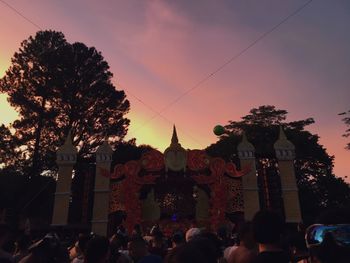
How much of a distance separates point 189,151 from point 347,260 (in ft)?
50.5

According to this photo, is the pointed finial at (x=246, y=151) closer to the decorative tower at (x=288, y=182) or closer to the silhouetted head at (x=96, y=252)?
the decorative tower at (x=288, y=182)

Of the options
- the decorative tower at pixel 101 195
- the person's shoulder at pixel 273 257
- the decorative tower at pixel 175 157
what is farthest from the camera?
the decorative tower at pixel 175 157

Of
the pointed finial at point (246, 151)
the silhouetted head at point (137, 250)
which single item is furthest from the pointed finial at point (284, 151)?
the silhouetted head at point (137, 250)

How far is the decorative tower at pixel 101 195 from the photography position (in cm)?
1647

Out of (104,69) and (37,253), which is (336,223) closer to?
(37,253)

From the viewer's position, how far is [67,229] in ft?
57.6

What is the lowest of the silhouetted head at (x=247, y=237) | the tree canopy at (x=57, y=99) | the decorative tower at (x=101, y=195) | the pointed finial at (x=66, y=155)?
Result: the silhouetted head at (x=247, y=237)

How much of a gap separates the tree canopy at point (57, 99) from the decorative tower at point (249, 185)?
15.4 meters

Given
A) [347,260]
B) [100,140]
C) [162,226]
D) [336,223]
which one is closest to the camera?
[347,260]

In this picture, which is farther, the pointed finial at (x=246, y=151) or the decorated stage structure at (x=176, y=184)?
the pointed finial at (x=246, y=151)

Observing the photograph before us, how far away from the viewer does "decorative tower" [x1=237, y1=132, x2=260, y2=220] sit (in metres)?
16.8

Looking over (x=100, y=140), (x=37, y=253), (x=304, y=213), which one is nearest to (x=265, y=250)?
(x=37, y=253)

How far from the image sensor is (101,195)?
16969mm

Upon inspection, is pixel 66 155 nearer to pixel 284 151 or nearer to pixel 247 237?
pixel 284 151
